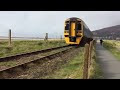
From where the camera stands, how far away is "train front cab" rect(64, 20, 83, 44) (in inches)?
1383

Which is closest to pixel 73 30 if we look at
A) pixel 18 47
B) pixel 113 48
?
pixel 113 48

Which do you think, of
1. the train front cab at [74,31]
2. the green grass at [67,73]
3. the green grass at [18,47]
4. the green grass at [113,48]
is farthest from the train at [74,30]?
the green grass at [67,73]

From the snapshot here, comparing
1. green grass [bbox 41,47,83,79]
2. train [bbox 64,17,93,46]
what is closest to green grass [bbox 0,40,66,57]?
train [bbox 64,17,93,46]

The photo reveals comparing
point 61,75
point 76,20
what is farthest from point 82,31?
point 61,75

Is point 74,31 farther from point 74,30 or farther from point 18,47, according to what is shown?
point 18,47

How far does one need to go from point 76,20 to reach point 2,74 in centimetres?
2421

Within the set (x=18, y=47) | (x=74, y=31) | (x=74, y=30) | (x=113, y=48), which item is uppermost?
(x=74, y=30)

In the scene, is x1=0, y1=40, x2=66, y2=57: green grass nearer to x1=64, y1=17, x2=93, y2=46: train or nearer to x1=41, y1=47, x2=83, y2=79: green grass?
x1=64, y1=17, x2=93, y2=46: train

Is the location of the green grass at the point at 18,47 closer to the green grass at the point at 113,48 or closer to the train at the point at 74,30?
the train at the point at 74,30

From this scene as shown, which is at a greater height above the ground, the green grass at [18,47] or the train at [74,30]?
the train at [74,30]

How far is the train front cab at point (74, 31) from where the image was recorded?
115ft

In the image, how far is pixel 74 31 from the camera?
3531 centimetres

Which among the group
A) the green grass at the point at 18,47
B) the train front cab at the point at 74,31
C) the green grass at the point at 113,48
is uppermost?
the train front cab at the point at 74,31
